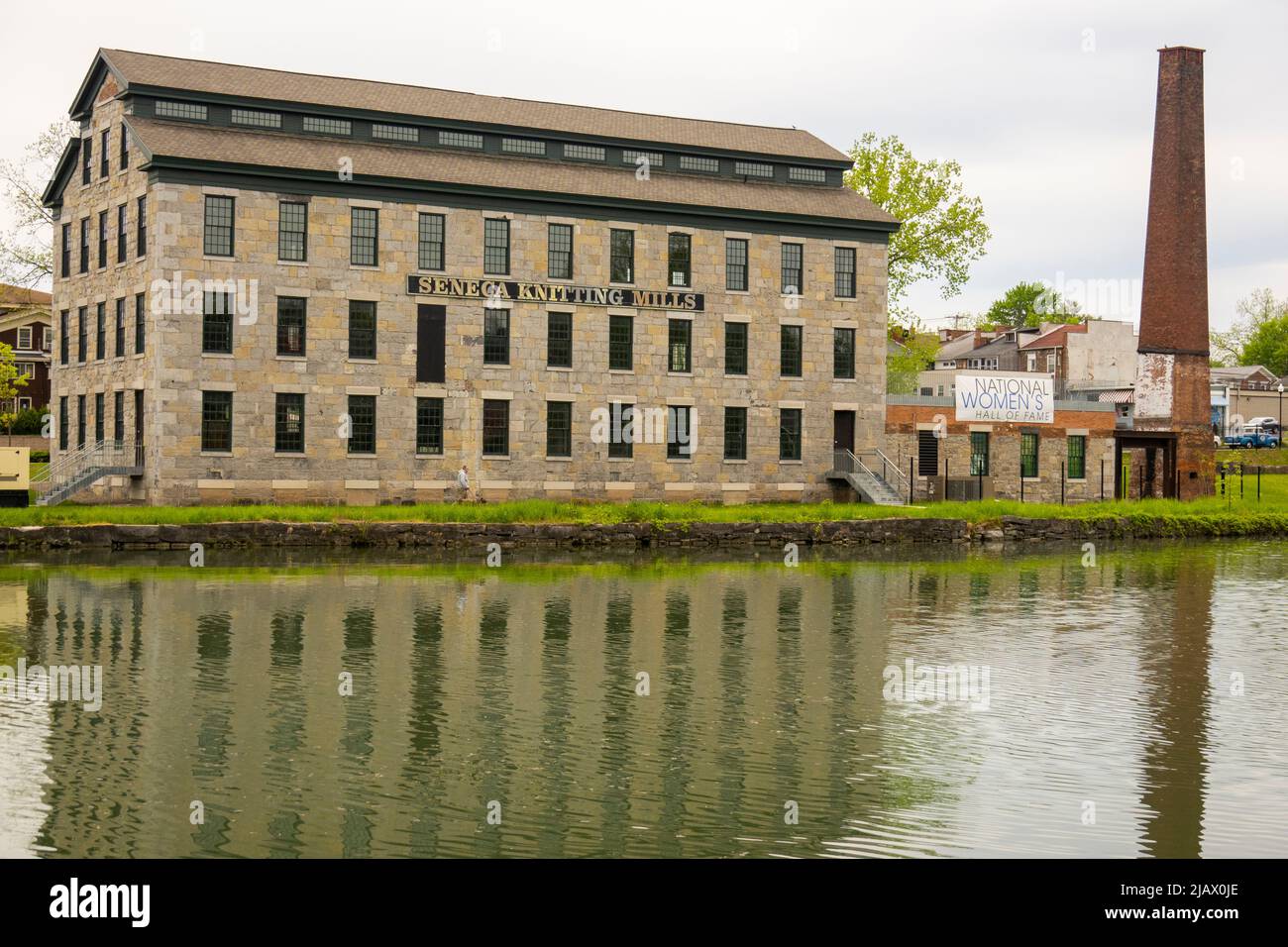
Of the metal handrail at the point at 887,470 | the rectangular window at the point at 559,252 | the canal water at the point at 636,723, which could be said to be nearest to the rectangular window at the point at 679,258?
the rectangular window at the point at 559,252

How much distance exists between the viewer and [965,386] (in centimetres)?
5475

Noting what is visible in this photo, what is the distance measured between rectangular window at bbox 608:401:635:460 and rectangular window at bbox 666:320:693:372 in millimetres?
2343

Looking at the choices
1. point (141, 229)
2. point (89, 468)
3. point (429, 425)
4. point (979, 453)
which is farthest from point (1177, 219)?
point (89, 468)

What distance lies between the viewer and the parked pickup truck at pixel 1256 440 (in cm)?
9344

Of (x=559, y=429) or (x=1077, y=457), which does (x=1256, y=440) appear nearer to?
(x=1077, y=457)

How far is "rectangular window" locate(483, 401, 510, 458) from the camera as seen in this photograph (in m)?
47.5

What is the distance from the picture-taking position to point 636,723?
16.7 m

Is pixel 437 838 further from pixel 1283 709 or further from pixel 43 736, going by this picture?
pixel 1283 709

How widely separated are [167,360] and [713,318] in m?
18.6

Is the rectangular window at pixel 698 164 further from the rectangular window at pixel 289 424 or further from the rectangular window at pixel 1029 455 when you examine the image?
the rectangular window at pixel 289 424
